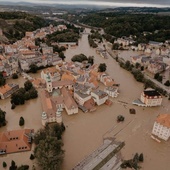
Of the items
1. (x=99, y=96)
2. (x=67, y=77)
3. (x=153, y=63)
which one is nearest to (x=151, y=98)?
(x=99, y=96)

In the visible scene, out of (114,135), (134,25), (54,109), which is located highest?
(134,25)

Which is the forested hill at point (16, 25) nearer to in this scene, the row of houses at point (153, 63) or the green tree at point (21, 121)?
the row of houses at point (153, 63)

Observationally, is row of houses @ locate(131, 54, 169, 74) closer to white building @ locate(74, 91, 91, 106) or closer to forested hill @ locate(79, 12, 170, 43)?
white building @ locate(74, 91, 91, 106)

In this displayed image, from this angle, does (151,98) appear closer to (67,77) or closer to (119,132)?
(119,132)

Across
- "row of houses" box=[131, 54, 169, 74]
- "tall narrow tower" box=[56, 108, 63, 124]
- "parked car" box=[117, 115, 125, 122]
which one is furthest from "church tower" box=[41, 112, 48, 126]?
"row of houses" box=[131, 54, 169, 74]

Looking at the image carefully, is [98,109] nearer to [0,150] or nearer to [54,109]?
[54,109]

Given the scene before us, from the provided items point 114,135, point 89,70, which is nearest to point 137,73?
point 89,70

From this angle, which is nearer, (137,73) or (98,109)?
(98,109)
